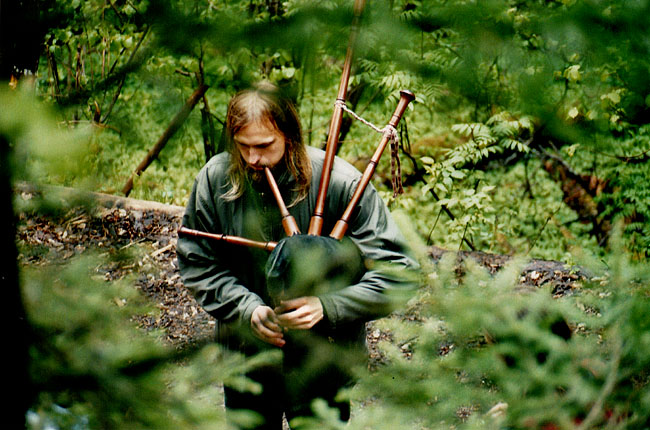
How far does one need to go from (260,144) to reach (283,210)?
24 cm

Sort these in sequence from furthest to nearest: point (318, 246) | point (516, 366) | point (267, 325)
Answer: point (267, 325), point (318, 246), point (516, 366)

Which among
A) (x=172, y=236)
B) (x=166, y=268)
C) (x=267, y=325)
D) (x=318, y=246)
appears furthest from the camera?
(x=172, y=236)

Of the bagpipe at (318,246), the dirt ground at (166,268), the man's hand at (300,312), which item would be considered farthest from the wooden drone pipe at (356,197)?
the dirt ground at (166,268)

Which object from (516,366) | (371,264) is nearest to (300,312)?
(371,264)

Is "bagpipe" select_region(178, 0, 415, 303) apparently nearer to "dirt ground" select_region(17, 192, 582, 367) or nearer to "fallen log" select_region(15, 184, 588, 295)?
"dirt ground" select_region(17, 192, 582, 367)

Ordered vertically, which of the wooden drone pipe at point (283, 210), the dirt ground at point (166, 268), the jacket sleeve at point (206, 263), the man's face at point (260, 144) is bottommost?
the dirt ground at point (166, 268)

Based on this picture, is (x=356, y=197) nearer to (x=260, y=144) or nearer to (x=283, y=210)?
(x=283, y=210)

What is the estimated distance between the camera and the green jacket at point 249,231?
1914 mm

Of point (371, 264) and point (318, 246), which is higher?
point (318, 246)

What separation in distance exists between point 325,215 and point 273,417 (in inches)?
32.6

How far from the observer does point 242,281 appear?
6.86 feet

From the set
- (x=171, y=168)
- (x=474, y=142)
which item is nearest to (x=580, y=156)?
(x=474, y=142)

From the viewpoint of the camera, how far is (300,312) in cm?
173

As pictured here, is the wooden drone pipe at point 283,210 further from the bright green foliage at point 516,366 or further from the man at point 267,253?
the bright green foliage at point 516,366
